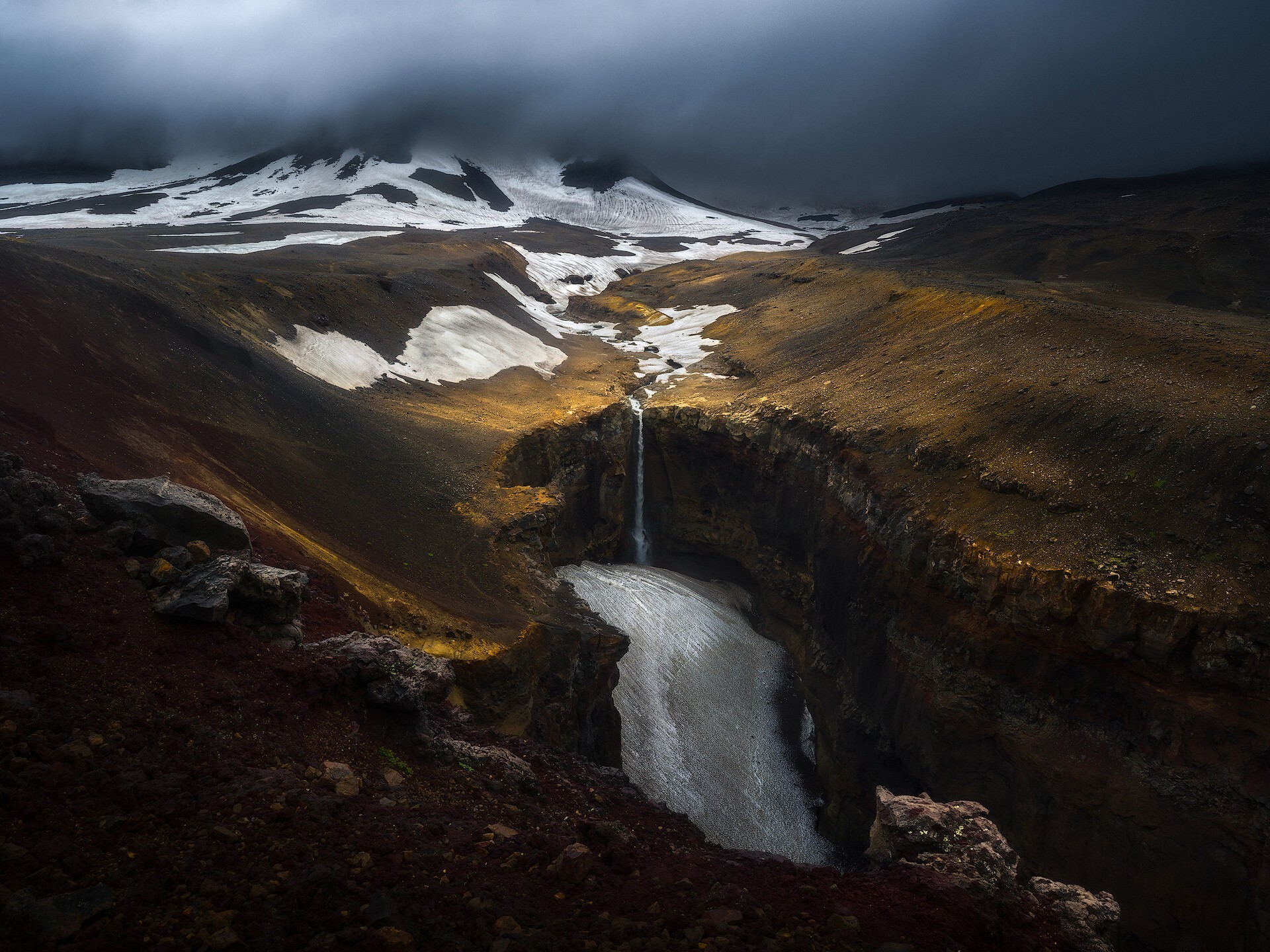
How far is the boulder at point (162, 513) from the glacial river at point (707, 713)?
11.4 meters

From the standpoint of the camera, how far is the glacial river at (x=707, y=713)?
18.0 metres

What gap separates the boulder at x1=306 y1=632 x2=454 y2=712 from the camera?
8391 mm

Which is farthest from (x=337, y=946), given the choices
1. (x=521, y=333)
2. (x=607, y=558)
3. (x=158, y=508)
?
(x=521, y=333)

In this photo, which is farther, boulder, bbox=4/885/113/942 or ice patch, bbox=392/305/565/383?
ice patch, bbox=392/305/565/383

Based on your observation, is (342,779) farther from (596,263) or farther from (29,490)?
(596,263)

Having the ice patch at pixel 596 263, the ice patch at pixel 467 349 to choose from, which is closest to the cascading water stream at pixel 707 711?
the ice patch at pixel 467 349

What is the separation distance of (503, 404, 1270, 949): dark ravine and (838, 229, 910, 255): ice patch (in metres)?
56.2

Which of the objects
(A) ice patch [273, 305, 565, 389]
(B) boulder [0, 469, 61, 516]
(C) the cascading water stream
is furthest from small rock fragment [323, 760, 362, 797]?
(A) ice patch [273, 305, 565, 389]

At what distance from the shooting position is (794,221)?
445ft

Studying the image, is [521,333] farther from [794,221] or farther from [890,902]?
[794,221]

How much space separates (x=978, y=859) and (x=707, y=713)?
519 inches

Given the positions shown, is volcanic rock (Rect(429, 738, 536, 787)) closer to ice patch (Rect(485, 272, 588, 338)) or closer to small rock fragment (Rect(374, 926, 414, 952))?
small rock fragment (Rect(374, 926, 414, 952))

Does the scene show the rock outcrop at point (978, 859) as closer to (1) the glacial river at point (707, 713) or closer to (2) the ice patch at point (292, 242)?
(1) the glacial river at point (707, 713)

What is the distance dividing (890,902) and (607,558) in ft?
70.2
